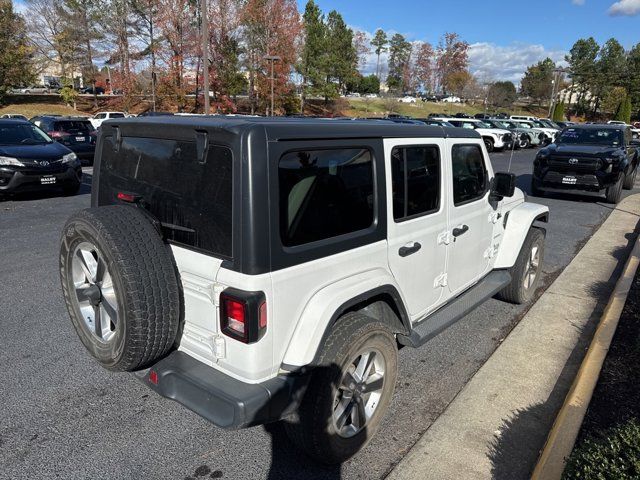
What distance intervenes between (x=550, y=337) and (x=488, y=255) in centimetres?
95

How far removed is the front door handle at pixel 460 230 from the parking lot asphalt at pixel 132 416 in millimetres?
1081

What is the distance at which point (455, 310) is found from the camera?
3.66 m

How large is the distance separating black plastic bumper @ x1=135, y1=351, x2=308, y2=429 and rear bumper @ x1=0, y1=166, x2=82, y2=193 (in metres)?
8.33

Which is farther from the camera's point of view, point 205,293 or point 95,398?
point 95,398

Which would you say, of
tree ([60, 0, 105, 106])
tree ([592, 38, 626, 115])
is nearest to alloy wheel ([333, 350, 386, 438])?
tree ([60, 0, 105, 106])

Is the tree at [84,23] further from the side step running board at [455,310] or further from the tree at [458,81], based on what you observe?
the tree at [458,81]

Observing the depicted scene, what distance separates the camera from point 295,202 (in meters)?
2.35

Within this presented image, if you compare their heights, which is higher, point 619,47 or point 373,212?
point 619,47

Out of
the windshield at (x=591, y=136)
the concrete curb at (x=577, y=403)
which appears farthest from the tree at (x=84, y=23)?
the concrete curb at (x=577, y=403)

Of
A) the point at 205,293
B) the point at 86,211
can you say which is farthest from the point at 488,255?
the point at 86,211

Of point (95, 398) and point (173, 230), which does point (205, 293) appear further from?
point (95, 398)

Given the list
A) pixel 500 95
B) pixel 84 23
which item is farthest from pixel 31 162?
pixel 500 95

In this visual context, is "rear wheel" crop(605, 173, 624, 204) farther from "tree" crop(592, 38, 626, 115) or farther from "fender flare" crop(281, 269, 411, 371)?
"tree" crop(592, 38, 626, 115)

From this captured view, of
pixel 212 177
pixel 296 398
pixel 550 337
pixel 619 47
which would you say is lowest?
pixel 550 337
